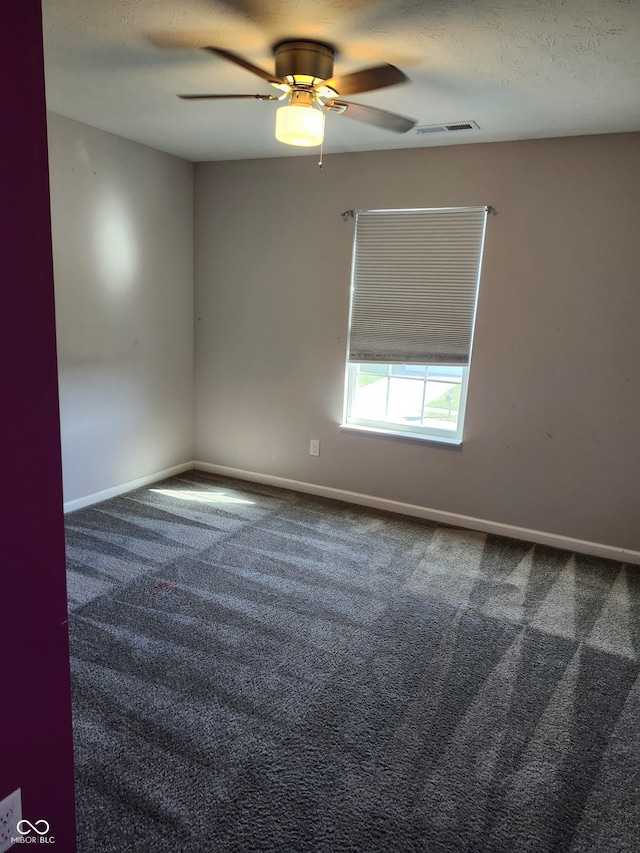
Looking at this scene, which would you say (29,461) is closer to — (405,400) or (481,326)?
(481,326)

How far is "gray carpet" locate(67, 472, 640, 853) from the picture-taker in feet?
5.46

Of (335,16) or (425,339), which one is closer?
(335,16)

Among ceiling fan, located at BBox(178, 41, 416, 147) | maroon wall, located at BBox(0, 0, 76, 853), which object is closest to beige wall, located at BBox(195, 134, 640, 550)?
ceiling fan, located at BBox(178, 41, 416, 147)

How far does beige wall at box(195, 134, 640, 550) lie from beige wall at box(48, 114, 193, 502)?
253 millimetres

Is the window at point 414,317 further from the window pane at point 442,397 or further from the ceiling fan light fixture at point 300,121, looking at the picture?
the ceiling fan light fixture at point 300,121

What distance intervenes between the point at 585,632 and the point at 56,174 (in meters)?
3.90

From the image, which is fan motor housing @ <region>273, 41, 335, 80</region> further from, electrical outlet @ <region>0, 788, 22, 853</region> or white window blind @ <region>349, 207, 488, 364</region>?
electrical outlet @ <region>0, 788, 22, 853</region>

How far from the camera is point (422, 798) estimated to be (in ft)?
5.73

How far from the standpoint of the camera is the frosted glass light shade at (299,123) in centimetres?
219

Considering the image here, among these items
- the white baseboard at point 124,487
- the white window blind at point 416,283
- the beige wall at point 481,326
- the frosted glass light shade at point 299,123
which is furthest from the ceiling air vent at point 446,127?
the white baseboard at point 124,487

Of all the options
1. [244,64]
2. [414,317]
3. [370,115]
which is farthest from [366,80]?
[414,317]

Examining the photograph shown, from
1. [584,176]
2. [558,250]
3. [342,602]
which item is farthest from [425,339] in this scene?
[342,602]

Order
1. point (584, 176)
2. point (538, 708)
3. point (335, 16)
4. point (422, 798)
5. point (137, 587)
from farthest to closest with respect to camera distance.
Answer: point (584, 176) → point (137, 587) → point (538, 708) → point (335, 16) → point (422, 798)

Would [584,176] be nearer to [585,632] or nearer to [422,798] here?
[585,632]
